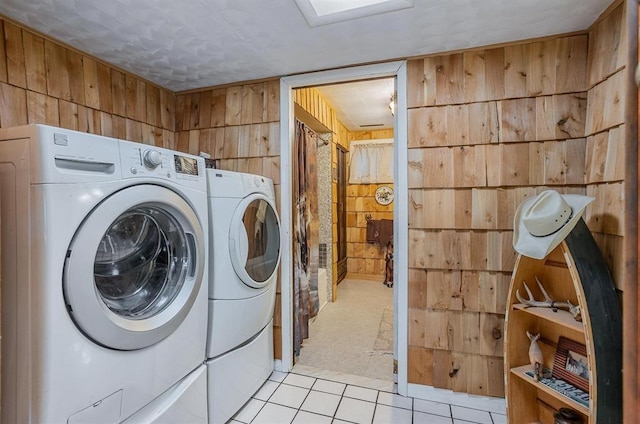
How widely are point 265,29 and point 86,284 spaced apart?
1443 millimetres

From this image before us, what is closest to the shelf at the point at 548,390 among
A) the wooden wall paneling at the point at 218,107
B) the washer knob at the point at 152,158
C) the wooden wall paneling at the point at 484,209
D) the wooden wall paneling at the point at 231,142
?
the wooden wall paneling at the point at 484,209

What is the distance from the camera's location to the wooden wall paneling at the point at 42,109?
1563 mm

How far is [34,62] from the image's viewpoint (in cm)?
157

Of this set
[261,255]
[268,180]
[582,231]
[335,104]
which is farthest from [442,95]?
[335,104]

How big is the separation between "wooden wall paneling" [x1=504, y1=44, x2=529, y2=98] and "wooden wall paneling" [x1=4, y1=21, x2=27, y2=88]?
263cm

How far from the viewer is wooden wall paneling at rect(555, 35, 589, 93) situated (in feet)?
5.33

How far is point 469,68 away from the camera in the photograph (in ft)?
5.94

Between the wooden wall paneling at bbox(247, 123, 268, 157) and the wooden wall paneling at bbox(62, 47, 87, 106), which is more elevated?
the wooden wall paneling at bbox(62, 47, 87, 106)

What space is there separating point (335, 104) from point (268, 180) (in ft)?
6.32

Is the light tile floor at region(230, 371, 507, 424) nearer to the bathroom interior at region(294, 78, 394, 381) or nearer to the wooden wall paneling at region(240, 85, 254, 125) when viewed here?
the bathroom interior at region(294, 78, 394, 381)

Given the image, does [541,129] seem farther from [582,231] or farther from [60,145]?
[60,145]

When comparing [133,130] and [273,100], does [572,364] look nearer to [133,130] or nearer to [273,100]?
[273,100]

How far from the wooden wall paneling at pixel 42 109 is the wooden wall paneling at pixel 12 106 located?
2 cm

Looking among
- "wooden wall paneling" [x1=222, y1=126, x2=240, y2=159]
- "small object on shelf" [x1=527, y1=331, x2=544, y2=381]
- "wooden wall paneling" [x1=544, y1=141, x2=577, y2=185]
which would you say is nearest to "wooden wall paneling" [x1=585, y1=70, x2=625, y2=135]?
"wooden wall paneling" [x1=544, y1=141, x2=577, y2=185]
